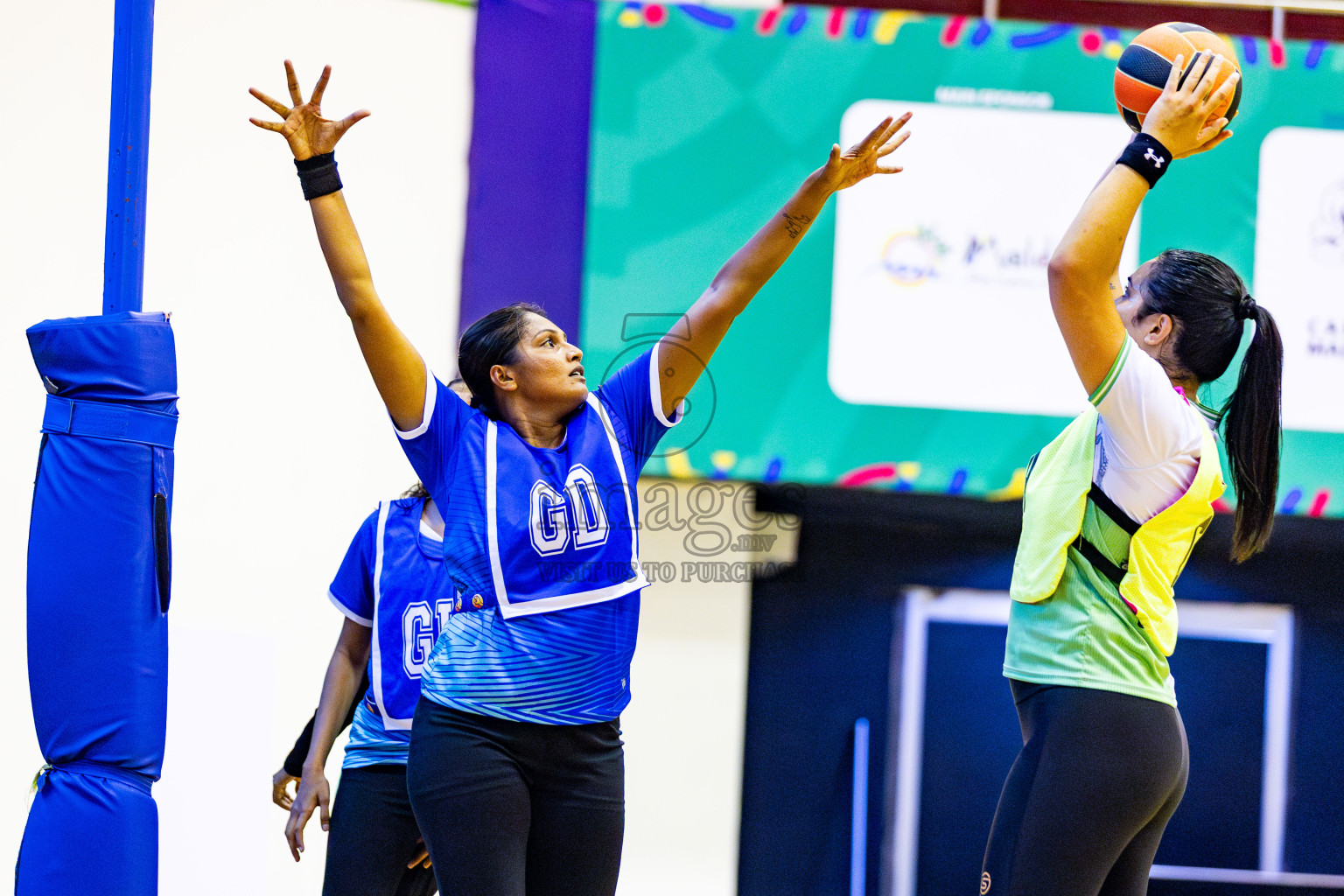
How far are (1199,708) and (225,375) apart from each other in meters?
3.59

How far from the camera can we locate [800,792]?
164 inches

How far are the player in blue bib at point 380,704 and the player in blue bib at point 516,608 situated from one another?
0.57 meters

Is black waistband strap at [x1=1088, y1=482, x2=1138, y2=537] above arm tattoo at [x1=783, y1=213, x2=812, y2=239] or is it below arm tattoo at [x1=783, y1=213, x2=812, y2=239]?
below

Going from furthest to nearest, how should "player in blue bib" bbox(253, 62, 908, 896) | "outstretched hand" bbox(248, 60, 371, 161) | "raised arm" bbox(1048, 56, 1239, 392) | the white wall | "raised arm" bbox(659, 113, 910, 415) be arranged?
1. the white wall
2. "raised arm" bbox(659, 113, 910, 415)
3. "outstretched hand" bbox(248, 60, 371, 161)
4. "player in blue bib" bbox(253, 62, 908, 896)
5. "raised arm" bbox(1048, 56, 1239, 392)

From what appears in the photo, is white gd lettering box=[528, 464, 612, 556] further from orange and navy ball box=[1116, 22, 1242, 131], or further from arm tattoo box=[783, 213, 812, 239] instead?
orange and navy ball box=[1116, 22, 1242, 131]

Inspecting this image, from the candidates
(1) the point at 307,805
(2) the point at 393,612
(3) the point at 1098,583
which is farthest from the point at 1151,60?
(1) the point at 307,805

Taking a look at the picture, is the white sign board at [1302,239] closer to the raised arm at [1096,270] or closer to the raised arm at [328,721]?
the raised arm at [1096,270]

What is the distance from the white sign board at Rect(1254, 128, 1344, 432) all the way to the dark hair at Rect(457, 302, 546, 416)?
304cm

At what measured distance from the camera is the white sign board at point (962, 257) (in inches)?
163

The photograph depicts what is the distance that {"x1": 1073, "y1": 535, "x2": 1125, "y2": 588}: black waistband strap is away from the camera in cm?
199

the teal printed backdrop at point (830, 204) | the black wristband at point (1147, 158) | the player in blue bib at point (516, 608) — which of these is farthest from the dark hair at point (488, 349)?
the teal printed backdrop at point (830, 204)

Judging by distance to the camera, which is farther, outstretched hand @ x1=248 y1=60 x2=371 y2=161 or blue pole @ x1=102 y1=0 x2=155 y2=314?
blue pole @ x1=102 y1=0 x2=155 y2=314

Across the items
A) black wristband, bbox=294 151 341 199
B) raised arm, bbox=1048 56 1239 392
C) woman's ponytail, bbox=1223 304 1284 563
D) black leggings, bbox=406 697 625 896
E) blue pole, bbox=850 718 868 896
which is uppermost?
black wristband, bbox=294 151 341 199

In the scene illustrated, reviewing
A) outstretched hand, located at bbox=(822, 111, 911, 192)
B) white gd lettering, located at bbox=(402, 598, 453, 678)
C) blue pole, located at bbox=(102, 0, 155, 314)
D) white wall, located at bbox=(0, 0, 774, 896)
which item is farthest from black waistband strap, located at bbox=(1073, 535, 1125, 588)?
white wall, located at bbox=(0, 0, 774, 896)
